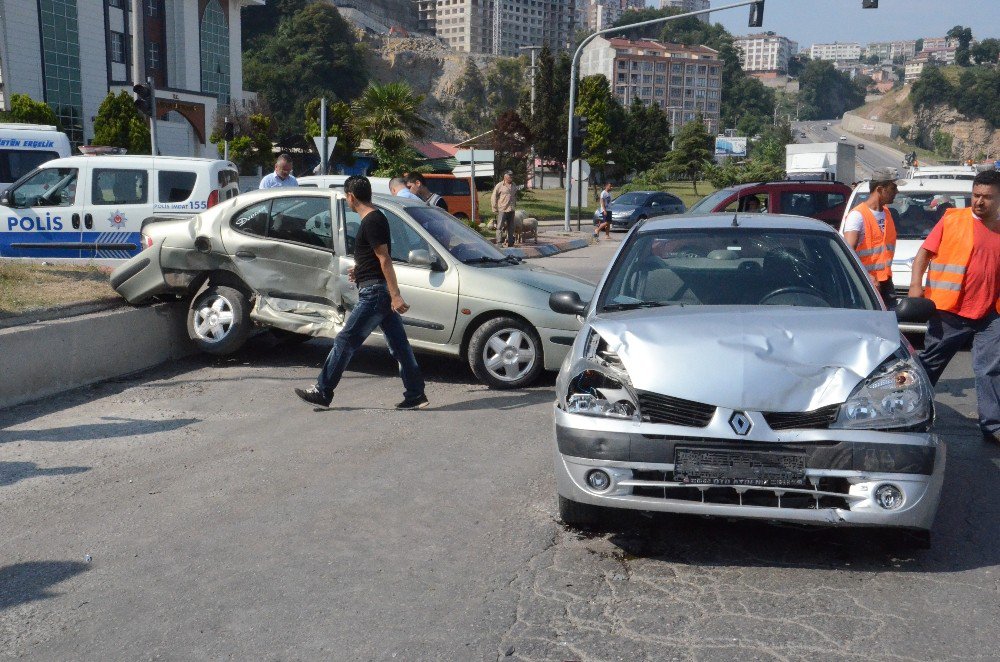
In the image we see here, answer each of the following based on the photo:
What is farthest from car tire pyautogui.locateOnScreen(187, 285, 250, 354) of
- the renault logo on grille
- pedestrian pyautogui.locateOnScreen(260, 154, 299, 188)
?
the renault logo on grille

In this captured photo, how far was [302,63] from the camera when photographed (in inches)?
4222

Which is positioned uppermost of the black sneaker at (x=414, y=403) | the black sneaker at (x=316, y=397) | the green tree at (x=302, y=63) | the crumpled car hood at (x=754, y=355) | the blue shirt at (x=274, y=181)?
the green tree at (x=302, y=63)

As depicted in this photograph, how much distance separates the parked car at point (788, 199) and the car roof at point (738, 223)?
33.3ft

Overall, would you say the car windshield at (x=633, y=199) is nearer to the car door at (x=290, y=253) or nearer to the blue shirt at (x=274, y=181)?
the blue shirt at (x=274, y=181)

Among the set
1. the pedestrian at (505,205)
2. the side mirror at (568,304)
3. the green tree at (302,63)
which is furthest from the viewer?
the green tree at (302,63)

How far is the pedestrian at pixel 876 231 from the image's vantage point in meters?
9.07

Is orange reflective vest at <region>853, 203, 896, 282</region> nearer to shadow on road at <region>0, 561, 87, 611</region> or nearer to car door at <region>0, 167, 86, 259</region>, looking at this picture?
shadow on road at <region>0, 561, 87, 611</region>

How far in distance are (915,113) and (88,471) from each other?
683 ft

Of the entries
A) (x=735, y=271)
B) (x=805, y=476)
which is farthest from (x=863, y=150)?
(x=805, y=476)

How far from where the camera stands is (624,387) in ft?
14.9

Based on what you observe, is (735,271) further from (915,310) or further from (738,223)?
(915,310)

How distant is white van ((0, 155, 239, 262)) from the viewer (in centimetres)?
1388

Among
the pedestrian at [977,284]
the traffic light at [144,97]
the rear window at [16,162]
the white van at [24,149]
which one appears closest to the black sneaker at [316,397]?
the pedestrian at [977,284]

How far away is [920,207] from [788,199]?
455 centimetres
